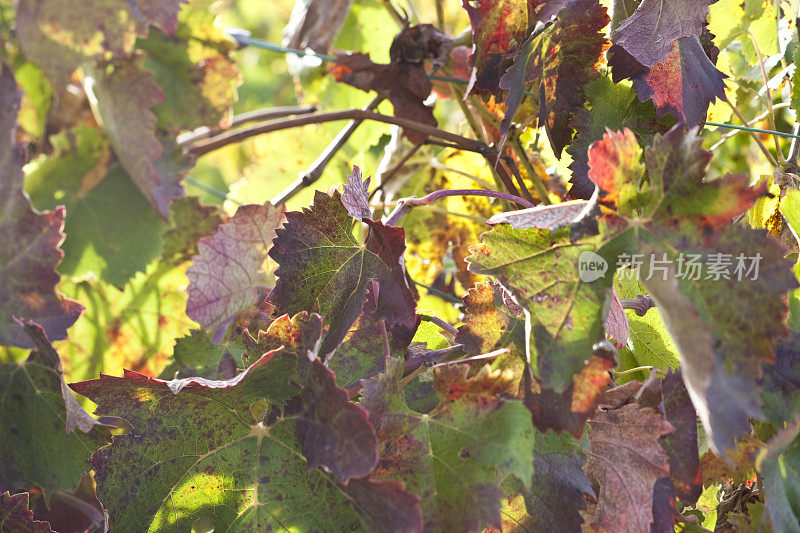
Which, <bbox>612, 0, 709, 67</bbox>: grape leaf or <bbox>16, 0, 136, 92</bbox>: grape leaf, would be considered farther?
<bbox>16, 0, 136, 92</bbox>: grape leaf

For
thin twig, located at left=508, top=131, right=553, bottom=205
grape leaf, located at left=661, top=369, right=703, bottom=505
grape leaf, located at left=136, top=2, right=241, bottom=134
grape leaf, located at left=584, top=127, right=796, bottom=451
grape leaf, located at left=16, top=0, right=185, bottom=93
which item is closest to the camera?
grape leaf, located at left=584, top=127, right=796, bottom=451

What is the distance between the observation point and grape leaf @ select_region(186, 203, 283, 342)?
624mm

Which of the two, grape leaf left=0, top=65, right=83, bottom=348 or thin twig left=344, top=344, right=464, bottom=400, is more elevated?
grape leaf left=0, top=65, right=83, bottom=348

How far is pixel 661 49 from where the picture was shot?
1.67 ft

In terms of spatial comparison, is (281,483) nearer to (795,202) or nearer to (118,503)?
(118,503)

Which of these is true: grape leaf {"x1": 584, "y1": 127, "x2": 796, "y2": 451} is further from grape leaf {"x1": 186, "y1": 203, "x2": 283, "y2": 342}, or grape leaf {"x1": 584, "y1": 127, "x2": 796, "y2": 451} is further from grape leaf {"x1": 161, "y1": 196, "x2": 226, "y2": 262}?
grape leaf {"x1": 161, "y1": 196, "x2": 226, "y2": 262}

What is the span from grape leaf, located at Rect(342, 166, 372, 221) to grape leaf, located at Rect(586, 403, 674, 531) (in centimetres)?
22

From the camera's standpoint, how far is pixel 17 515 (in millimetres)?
529

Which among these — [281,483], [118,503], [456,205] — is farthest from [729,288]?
[456,205]

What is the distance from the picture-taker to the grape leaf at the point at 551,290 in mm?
390

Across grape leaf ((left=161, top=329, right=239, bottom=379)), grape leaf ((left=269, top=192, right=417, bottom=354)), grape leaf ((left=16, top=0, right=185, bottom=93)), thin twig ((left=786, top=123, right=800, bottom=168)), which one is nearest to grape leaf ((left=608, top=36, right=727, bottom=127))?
thin twig ((left=786, top=123, right=800, bottom=168))

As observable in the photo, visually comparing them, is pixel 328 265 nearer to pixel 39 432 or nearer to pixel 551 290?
pixel 551 290

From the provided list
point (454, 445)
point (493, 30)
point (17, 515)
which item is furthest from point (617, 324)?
point (17, 515)

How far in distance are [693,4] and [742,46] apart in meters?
0.35
